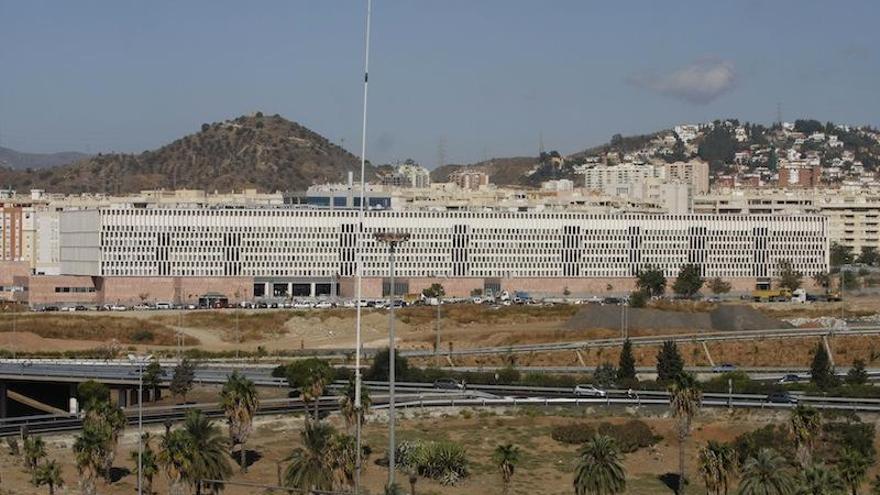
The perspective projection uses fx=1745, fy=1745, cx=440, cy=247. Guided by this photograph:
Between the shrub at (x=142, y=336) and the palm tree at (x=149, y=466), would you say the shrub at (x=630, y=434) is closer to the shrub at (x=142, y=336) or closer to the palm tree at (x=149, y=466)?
the palm tree at (x=149, y=466)

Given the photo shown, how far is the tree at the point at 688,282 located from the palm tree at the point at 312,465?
10809 centimetres

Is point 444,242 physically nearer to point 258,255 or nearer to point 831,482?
point 258,255

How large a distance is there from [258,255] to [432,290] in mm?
19469

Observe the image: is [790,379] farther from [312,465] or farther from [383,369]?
[312,465]

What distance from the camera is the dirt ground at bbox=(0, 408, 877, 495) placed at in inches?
2542

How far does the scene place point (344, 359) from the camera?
106125 millimetres

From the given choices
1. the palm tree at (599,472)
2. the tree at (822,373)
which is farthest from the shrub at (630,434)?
the tree at (822,373)

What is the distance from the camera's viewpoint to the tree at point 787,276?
17425 cm

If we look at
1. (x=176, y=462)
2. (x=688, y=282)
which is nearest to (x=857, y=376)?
(x=176, y=462)

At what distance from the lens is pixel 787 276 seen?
176 m

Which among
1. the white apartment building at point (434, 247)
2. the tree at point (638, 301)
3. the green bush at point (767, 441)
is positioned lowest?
the green bush at point (767, 441)

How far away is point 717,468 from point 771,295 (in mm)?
115689

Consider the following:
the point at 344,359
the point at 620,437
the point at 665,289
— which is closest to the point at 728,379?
the point at 620,437

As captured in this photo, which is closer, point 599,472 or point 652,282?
point 599,472
